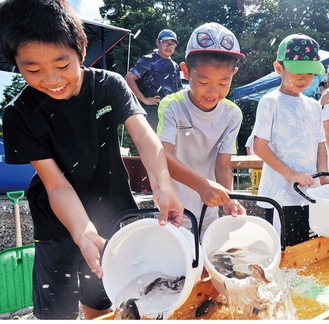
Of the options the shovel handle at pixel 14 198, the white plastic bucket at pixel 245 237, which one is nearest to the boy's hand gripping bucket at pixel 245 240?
the white plastic bucket at pixel 245 237

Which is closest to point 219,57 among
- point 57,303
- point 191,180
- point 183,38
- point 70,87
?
point 191,180

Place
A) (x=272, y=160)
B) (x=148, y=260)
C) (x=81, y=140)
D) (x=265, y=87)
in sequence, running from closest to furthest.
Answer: (x=148, y=260) < (x=81, y=140) < (x=272, y=160) < (x=265, y=87)

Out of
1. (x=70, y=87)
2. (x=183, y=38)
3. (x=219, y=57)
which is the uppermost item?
(x=183, y=38)

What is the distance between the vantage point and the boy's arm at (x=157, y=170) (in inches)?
44.6

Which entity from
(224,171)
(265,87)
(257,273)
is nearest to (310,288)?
(257,273)

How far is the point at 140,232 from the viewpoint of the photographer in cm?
116

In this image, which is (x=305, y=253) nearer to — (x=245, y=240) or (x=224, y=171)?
(x=245, y=240)

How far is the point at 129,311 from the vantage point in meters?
0.93

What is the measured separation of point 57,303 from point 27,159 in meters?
0.61

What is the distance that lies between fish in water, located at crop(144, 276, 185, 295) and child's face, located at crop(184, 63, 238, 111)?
94 cm

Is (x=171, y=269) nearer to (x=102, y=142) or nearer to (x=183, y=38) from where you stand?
(x=102, y=142)

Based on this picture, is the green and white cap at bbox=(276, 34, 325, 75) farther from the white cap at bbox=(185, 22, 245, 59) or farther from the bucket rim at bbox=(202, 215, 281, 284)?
the bucket rim at bbox=(202, 215, 281, 284)

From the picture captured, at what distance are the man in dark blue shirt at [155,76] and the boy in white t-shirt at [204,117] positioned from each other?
9.07 feet

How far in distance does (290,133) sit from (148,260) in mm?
1402
